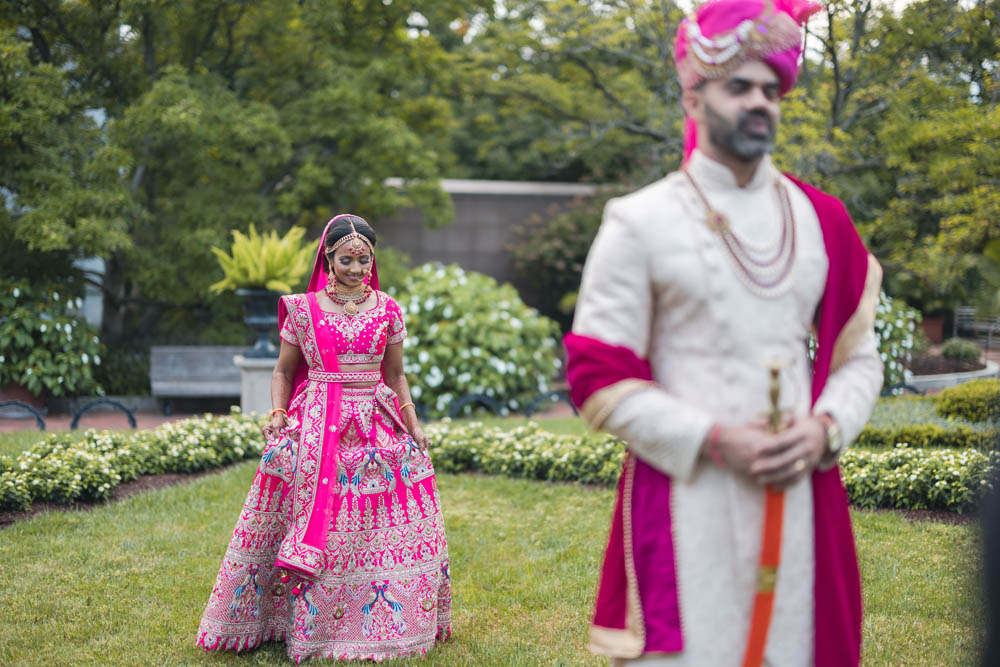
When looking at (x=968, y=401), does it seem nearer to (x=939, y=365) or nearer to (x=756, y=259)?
(x=939, y=365)

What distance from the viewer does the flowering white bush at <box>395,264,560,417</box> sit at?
1216cm

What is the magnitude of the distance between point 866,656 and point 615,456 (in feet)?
12.5

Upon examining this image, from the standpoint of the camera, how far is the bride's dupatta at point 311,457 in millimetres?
4441

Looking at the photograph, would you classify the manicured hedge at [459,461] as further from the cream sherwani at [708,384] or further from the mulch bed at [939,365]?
the mulch bed at [939,365]

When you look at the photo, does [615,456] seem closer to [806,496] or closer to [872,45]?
[806,496]

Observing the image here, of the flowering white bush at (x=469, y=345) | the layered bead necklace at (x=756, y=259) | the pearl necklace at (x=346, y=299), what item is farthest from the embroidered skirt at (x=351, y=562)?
the flowering white bush at (x=469, y=345)

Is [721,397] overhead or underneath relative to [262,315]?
overhead

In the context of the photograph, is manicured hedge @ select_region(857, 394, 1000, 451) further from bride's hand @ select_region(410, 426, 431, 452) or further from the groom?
the groom

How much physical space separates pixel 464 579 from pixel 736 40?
4200 mm

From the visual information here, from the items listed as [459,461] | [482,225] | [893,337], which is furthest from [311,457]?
[482,225]

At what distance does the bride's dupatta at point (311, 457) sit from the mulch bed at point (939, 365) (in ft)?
47.3

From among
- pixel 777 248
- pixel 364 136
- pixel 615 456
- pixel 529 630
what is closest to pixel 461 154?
pixel 364 136

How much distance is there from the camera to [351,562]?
4582 mm

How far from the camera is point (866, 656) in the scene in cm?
465
